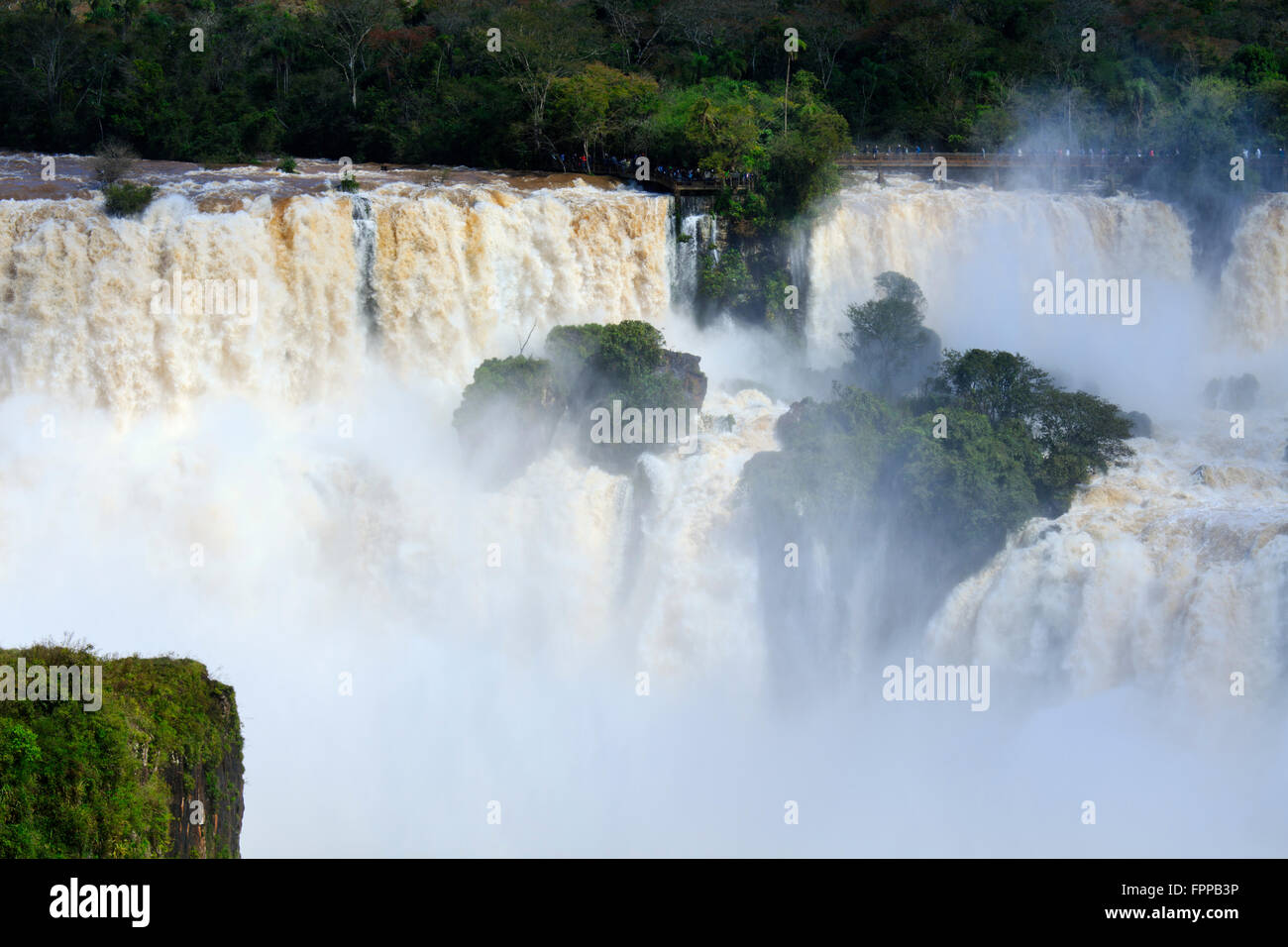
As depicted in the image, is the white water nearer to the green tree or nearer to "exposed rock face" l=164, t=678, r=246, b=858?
the green tree

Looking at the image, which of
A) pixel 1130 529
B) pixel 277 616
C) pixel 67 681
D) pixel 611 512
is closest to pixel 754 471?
pixel 611 512

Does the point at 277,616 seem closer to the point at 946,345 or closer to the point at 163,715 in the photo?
the point at 163,715

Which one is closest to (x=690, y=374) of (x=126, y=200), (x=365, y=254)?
(x=365, y=254)

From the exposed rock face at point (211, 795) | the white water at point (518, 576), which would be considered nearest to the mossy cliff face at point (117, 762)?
the exposed rock face at point (211, 795)

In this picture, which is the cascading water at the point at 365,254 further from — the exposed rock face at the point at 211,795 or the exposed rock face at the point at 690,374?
the exposed rock face at the point at 211,795

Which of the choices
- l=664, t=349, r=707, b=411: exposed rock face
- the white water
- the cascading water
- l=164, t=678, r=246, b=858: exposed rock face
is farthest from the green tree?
l=164, t=678, r=246, b=858: exposed rock face

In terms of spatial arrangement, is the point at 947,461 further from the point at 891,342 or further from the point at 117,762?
the point at 117,762
